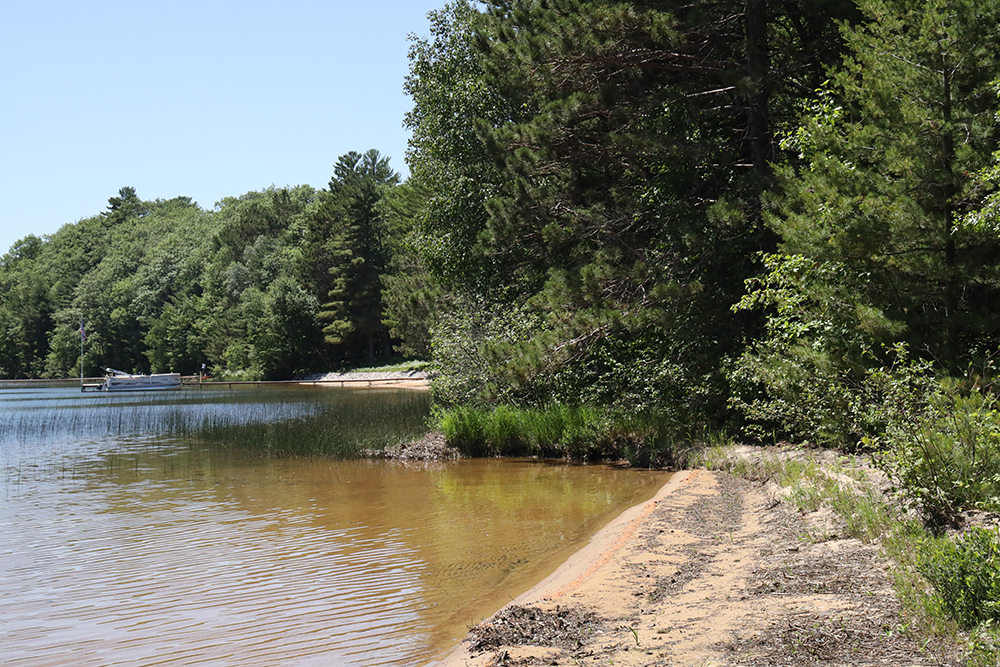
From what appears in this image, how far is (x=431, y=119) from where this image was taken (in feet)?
77.1

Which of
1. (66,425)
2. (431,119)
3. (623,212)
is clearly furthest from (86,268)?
(623,212)

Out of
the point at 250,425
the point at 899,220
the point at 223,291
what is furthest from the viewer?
the point at 223,291

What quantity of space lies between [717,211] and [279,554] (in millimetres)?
8809

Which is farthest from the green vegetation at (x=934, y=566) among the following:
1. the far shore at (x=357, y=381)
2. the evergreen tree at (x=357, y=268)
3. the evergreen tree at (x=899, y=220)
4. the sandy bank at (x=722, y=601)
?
the evergreen tree at (x=357, y=268)

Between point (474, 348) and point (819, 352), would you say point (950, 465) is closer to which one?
point (819, 352)

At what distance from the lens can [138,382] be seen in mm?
63562

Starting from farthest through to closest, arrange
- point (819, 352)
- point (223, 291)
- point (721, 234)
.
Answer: point (223, 291)
point (721, 234)
point (819, 352)

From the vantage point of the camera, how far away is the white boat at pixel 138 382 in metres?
61.8

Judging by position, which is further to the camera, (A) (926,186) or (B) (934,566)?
(A) (926,186)

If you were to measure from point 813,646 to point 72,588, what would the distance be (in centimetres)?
700

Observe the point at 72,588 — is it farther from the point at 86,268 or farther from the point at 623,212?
the point at 86,268

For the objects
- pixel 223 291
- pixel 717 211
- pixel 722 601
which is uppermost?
pixel 223 291

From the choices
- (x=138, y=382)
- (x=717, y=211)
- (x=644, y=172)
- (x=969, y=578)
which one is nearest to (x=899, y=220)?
(x=717, y=211)

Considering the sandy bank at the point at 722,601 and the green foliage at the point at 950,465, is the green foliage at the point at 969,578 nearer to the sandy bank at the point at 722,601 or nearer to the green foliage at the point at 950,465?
the sandy bank at the point at 722,601
